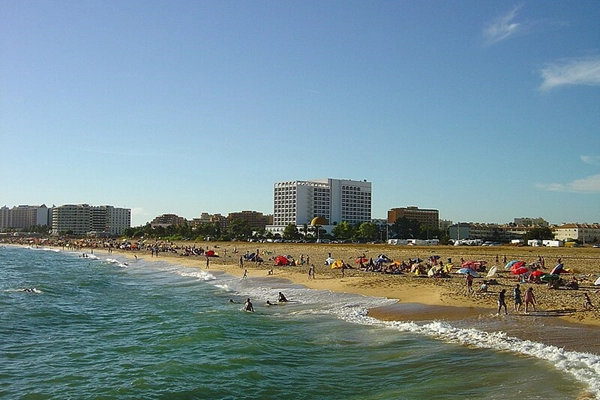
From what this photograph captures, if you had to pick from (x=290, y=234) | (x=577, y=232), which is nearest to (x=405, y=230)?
(x=290, y=234)

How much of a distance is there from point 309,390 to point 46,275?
141 feet

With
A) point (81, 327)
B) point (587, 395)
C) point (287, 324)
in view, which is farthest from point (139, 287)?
point (587, 395)

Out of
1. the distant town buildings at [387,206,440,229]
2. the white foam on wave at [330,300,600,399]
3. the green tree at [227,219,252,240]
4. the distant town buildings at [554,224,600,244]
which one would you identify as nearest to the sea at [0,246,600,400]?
the white foam on wave at [330,300,600,399]

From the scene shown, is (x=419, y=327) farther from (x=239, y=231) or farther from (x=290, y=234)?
(x=239, y=231)

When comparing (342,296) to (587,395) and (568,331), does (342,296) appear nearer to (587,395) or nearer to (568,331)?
(568,331)

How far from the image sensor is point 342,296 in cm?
2853

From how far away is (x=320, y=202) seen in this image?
16150cm

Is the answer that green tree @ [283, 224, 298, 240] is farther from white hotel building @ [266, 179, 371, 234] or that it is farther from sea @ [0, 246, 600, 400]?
sea @ [0, 246, 600, 400]

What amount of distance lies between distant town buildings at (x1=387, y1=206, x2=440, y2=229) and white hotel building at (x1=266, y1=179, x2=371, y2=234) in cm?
1338

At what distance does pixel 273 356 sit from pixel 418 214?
549ft

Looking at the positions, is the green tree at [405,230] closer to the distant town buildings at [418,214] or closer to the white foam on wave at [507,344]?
the distant town buildings at [418,214]

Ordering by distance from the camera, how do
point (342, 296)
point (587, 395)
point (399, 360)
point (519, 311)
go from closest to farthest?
point (587, 395) → point (399, 360) → point (519, 311) → point (342, 296)

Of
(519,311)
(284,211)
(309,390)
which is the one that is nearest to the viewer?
(309,390)

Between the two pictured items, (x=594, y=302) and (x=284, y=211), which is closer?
(x=594, y=302)
